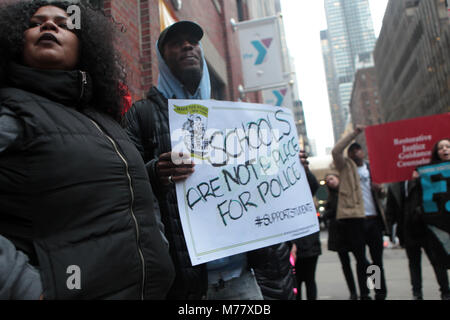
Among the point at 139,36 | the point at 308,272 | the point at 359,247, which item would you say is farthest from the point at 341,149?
the point at 139,36

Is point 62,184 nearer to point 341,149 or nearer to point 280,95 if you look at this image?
point 341,149

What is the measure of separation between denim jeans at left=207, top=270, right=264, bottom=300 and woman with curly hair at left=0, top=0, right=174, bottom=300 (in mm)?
695

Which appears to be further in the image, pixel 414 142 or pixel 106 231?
pixel 414 142

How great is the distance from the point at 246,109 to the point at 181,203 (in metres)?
0.66

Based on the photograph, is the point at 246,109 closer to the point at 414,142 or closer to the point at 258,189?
the point at 258,189

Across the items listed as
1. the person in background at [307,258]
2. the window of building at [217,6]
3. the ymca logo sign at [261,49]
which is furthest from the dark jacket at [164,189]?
the window of building at [217,6]

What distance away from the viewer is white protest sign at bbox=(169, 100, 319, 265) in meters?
1.65

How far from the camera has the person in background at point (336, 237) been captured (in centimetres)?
459

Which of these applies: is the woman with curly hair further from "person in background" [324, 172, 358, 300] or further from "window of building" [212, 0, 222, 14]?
"window of building" [212, 0, 222, 14]

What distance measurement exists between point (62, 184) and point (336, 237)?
13.8 ft

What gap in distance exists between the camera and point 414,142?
4094mm

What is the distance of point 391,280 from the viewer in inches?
223

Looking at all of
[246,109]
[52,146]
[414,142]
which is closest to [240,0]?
[414,142]

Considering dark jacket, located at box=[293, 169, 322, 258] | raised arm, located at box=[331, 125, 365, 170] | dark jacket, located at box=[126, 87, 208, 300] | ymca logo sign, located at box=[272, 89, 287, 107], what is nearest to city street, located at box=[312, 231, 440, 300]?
dark jacket, located at box=[293, 169, 322, 258]
